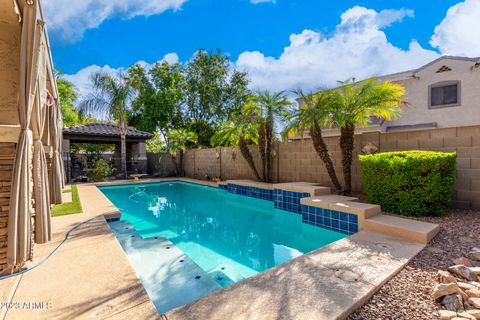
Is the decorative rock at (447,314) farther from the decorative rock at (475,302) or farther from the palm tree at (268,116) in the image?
the palm tree at (268,116)

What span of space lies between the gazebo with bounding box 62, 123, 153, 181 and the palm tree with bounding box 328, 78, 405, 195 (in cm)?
1763

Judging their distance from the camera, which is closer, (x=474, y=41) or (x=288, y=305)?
(x=288, y=305)

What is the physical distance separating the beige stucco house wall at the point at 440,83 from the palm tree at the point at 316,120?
9387mm

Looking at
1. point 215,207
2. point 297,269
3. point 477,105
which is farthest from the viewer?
point 477,105

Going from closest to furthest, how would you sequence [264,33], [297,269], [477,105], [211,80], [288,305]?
1. [288,305]
2. [297,269]
3. [477,105]
4. [264,33]
5. [211,80]

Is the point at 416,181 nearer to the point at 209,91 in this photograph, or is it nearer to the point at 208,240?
the point at 208,240

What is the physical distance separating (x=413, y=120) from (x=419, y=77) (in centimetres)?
247

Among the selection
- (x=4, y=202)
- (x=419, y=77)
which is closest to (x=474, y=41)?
(x=419, y=77)

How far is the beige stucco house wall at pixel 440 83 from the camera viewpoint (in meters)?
12.4

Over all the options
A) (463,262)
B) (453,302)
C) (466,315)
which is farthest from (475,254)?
(466,315)

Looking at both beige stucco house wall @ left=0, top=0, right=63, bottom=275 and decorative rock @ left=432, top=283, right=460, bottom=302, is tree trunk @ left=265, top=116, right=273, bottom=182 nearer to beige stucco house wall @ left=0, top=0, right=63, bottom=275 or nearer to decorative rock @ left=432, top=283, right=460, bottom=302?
beige stucco house wall @ left=0, top=0, right=63, bottom=275

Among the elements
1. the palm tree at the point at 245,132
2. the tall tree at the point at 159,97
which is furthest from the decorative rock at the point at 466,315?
the tall tree at the point at 159,97

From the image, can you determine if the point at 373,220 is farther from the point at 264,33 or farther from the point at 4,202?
the point at 264,33

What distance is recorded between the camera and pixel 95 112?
17.2 metres
